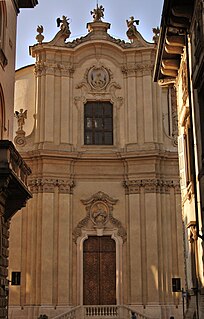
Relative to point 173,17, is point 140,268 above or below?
below

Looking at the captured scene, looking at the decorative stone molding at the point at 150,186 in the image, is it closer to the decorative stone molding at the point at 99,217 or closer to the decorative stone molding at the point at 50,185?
the decorative stone molding at the point at 99,217

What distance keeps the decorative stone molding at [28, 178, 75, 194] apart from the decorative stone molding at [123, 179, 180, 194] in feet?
10.3

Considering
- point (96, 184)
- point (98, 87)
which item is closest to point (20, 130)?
point (98, 87)

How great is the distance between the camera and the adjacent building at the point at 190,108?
12.3m

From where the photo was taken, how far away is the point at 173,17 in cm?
1318

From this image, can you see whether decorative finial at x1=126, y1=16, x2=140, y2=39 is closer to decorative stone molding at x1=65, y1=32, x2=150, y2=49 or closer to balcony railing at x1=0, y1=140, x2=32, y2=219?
decorative stone molding at x1=65, y1=32, x2=150, y2=49

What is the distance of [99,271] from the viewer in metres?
29.3

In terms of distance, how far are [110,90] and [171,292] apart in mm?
11871

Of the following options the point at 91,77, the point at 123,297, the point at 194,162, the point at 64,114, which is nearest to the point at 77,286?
the point at 123,297

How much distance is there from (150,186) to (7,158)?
16.8m

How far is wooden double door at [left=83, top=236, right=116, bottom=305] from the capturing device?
28766mm

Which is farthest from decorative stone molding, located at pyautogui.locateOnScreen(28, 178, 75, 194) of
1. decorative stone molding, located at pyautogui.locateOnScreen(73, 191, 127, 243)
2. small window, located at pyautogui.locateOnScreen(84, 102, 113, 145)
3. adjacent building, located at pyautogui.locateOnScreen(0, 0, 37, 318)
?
adjacent building, located at pyautogui.locateOnScreen(0, 0, 37, 318)

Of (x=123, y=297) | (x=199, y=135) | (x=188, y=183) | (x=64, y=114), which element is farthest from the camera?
(x=64, y=114)

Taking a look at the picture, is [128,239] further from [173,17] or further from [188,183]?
[173,17]
